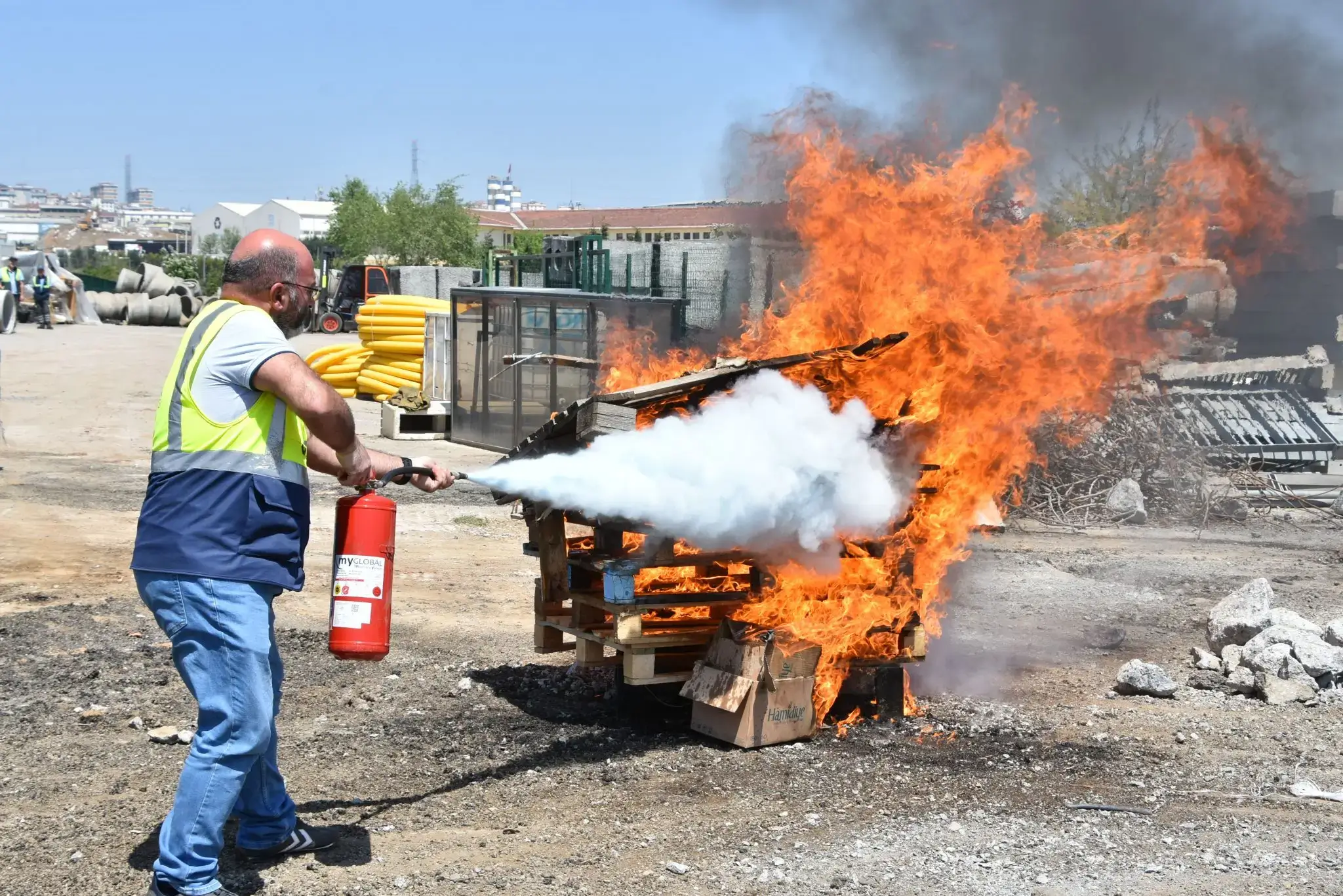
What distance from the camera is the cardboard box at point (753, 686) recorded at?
5.70 meters

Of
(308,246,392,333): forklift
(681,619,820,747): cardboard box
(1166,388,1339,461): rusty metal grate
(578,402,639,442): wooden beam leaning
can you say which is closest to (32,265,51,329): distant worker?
(308,246,392,333): forklift

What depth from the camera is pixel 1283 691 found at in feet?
22.4

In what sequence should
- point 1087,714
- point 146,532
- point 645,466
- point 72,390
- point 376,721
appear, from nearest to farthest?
point 146,532, point 645,466, point 376,721, point 1087,714, point 72,390

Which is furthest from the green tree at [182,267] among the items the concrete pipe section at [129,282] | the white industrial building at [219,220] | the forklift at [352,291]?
the white industrial building at [219,220]

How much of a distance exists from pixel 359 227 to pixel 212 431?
2558 inches

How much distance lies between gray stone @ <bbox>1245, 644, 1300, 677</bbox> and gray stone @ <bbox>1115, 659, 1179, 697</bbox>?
456mm

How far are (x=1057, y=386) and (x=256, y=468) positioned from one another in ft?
16.1

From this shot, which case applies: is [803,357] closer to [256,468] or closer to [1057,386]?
[1057,386]

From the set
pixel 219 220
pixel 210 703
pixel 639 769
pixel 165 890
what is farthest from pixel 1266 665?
pixel 219 220

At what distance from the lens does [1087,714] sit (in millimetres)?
6609

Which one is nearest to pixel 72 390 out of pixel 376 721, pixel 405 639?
pixel 405 639

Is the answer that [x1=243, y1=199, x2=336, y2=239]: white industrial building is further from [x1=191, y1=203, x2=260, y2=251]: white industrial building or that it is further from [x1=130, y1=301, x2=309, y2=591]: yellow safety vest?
[x1=130, y1=301, x2=309, y2=591]: yellow safety vest

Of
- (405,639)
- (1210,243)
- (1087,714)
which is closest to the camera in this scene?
(1087,714)

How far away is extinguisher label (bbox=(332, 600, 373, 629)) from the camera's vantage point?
444cm
